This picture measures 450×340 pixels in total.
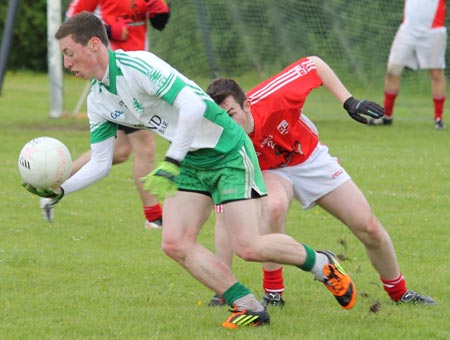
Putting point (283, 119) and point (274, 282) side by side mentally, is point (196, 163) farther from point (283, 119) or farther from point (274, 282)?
point (274, 282)

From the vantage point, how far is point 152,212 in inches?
332

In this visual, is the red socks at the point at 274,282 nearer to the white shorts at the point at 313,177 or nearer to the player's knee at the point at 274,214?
the player's knee at the point at 274,214

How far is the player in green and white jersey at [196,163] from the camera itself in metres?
5.33

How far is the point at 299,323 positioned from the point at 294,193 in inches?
32.1

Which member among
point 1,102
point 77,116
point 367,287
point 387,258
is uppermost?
point 387,258

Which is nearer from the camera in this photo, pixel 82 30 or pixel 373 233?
pixel 82 30

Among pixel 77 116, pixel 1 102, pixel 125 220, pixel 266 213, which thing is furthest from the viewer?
pixel 1 102

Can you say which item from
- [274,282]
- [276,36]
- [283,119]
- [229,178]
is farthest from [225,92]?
[276,36]

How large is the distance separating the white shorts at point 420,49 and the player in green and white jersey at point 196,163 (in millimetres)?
9043

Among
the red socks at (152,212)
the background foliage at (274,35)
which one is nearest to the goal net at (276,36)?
the background foliage at (274,35)

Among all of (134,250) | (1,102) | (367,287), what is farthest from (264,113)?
(1,102)

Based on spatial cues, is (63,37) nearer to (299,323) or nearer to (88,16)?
(88,16)

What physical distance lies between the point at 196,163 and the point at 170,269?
1714mm

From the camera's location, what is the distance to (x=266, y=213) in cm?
577
